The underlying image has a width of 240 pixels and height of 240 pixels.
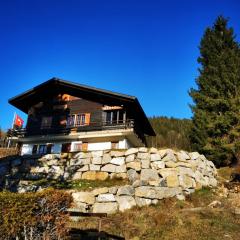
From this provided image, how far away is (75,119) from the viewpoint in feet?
111

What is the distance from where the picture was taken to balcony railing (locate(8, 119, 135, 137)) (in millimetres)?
30828

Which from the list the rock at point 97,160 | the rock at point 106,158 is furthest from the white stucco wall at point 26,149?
the rock at point 106,158

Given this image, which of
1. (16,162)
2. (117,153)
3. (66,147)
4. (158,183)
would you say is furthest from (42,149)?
(158,183)

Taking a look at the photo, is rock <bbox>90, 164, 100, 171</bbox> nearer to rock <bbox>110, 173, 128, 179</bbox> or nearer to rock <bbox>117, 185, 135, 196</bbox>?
rock <bbox>110, 173, 128, 179</bbox>

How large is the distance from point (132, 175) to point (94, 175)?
2.85 m

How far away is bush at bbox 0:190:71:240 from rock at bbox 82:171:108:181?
1092 centimetres

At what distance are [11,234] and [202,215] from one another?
9.53 metres

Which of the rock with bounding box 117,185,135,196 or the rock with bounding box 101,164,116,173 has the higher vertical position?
the rock with bounding box 101,164,116,173

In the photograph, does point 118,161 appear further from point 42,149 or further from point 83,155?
point 42,149

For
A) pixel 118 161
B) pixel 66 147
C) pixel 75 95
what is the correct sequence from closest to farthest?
1. pixel 118 161
2. pixel 66 147
3. pixel 75 95

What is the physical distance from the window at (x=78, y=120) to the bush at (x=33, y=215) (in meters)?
23.3

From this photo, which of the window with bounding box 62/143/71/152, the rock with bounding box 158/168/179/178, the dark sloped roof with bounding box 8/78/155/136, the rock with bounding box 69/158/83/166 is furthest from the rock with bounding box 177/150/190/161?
the window with bounding box 62/143/71/152

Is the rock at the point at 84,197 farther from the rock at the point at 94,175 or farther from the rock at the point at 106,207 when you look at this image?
the rock at the point at 94,175

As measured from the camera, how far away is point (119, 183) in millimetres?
19875
